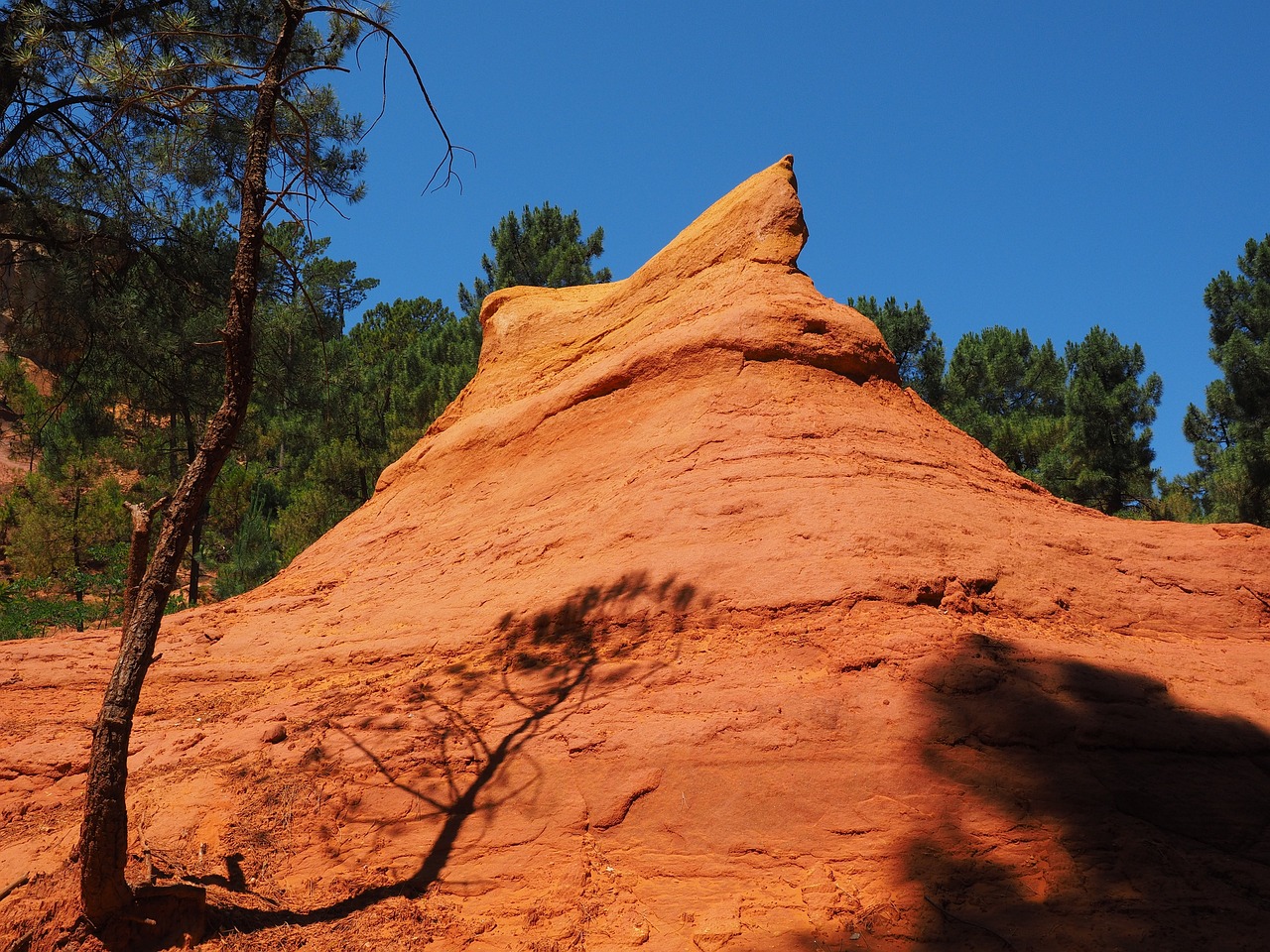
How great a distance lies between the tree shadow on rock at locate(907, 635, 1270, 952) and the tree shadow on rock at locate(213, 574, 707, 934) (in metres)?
1.83

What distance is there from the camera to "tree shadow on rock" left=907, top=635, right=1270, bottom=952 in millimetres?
3568

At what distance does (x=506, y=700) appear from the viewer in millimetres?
5488

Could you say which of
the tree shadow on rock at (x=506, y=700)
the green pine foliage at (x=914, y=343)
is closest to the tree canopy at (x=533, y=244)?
the green pine foliage at (x=914, y=343)

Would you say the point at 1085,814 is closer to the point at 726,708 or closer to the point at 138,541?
the point at 726,708

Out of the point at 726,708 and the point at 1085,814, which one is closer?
→ the point at 1085,814

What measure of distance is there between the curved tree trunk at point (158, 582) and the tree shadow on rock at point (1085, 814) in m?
3.58

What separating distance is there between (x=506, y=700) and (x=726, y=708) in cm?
144

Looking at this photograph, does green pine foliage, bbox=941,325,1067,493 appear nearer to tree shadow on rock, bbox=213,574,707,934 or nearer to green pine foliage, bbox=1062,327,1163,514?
green pine foliage, bbox=1062,327,1163,514

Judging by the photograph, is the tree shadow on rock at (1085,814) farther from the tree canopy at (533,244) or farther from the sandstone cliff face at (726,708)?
the tree canopy at (533,244)

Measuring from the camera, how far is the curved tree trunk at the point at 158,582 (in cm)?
386

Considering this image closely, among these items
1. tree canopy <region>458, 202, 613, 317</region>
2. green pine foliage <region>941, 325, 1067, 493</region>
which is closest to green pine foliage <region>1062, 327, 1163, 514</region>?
green pine foliage <region>941, 325, 1067, 493</region>

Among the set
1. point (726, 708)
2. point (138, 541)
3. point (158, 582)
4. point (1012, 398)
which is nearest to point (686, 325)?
point (726, 708)

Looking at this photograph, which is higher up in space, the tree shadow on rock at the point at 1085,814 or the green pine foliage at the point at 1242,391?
the green pine foliage at the point at 1242,391

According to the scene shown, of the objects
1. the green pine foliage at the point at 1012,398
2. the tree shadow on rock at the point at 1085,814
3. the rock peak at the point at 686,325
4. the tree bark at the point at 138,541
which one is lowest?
the tree shadow on rock at the point at 1085,814
